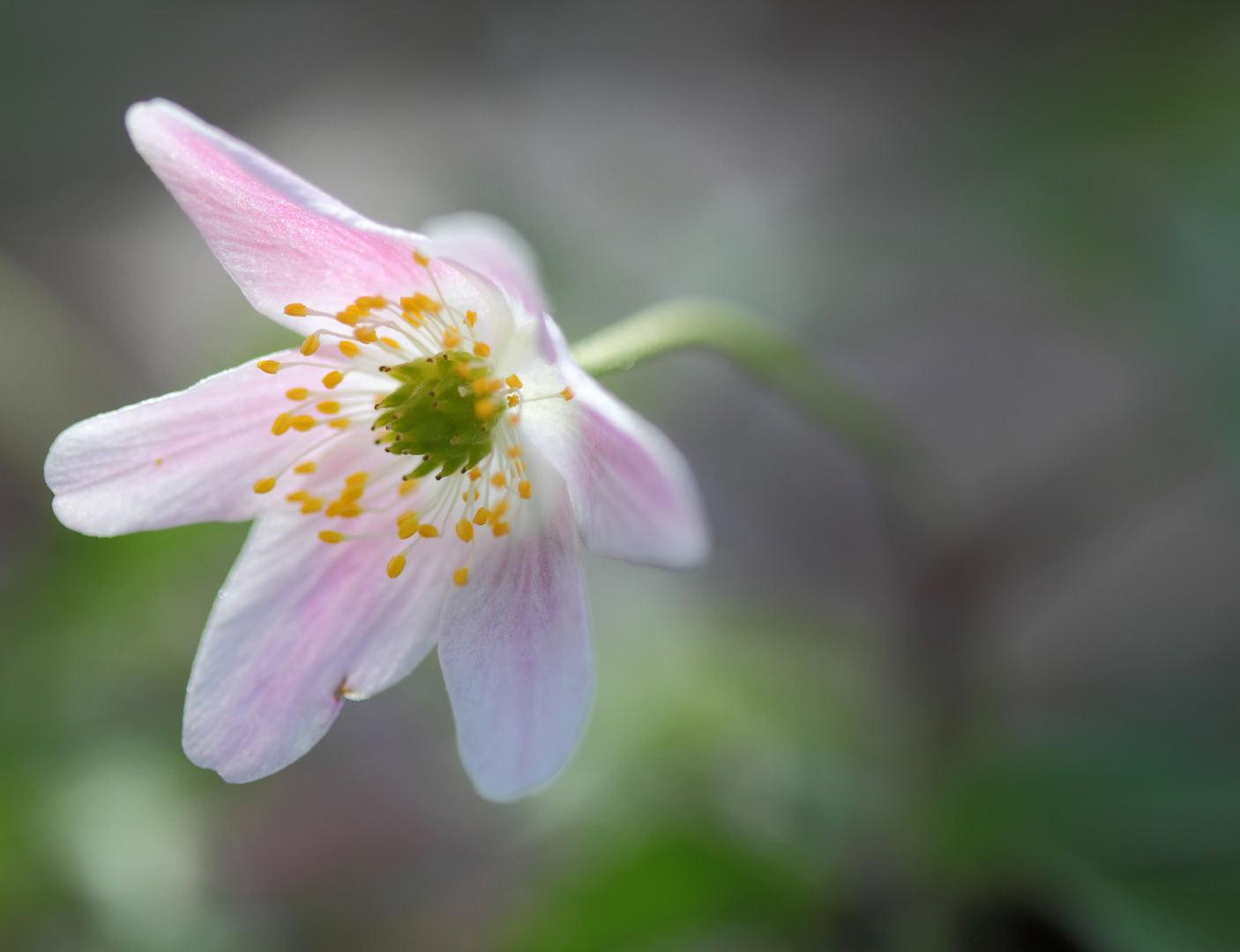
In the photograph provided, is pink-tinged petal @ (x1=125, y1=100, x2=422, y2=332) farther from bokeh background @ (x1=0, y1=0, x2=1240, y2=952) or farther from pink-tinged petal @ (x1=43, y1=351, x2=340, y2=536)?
bokeh background @ (x1=0, y1=0, x2=1240, y2=952)

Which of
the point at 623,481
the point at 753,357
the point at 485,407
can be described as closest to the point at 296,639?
the point at 485,407

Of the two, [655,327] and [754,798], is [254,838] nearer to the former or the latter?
[754,798]

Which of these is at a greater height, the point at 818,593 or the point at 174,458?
the point at 818,593

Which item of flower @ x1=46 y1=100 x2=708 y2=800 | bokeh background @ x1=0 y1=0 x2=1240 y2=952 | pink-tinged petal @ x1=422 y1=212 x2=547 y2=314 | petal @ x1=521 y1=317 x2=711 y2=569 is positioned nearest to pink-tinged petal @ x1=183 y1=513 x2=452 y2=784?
flower @ x1=46 y1=100 x2=708 y2=800

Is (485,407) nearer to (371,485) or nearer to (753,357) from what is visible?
(371,485)

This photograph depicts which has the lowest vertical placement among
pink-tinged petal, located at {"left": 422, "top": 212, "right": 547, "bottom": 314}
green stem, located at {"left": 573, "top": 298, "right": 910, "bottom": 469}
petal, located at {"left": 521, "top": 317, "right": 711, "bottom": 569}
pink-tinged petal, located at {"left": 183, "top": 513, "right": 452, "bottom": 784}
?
pink-tinged petal, located at {"left": 183, "top": 513, "right": 452, "bottom": 784}
